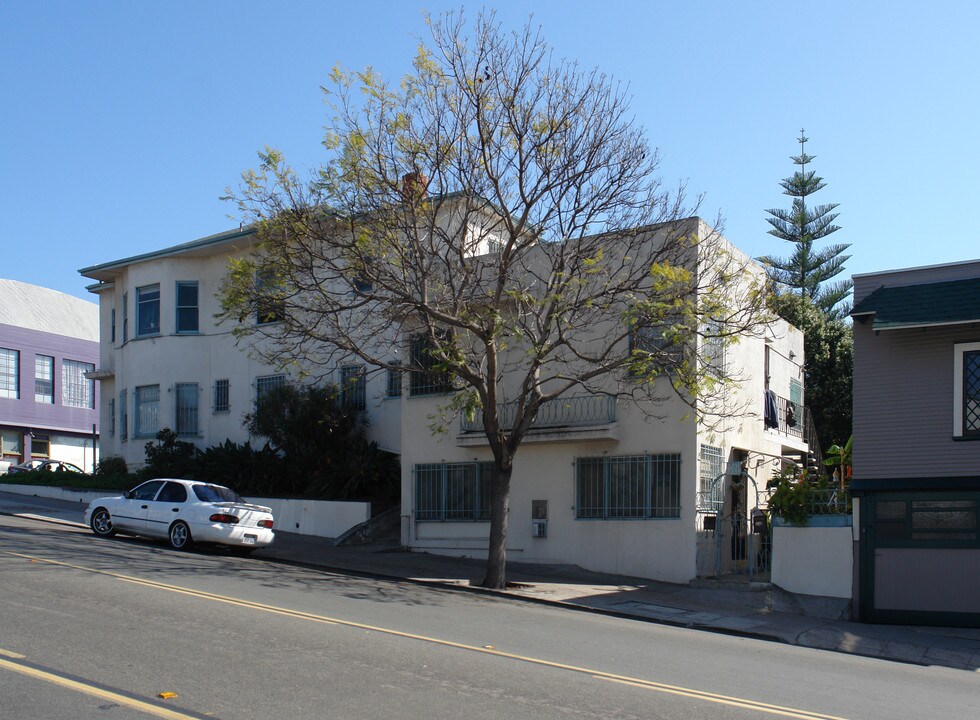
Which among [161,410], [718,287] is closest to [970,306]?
[718,287]

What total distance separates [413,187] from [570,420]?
651 centimetres

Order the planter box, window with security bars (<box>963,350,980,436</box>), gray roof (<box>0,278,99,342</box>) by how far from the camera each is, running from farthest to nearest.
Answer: gray roof (<box>0,278,99,342</box>) < the planter box < window with security bars (<box>963,350,980,436</box>)

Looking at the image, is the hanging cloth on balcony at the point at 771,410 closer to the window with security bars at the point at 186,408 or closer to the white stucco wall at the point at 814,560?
the white stucco wall at the point at 814,560

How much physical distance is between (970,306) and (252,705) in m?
13.9

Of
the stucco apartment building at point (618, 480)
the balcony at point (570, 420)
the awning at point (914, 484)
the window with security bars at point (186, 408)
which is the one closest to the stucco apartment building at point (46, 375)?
the window with security bars at point (186, 408)

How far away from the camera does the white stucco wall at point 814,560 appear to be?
18.2m

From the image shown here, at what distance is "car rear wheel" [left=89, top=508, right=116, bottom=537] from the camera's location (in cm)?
2070

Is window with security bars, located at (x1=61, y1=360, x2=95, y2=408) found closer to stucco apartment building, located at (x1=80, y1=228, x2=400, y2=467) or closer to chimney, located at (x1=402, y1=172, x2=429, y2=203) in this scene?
stucco apartment building, located at (x1=80, y1=228, x2=400, y2=467)

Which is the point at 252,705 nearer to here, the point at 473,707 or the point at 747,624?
the point at 473,707

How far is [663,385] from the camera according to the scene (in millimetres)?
20656

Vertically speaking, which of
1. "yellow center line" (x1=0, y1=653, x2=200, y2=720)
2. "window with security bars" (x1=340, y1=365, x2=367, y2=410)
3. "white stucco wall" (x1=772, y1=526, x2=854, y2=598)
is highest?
"window with security bars" (x1=340, y1=365, x2=367, y2=410)

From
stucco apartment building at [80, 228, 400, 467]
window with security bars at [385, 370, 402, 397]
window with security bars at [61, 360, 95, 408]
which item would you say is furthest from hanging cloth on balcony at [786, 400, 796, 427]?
window with security bars at [61, 360, 95, 408]

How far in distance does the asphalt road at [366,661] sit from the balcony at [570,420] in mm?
5650

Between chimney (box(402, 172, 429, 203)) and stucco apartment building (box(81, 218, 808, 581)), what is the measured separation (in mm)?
3355
